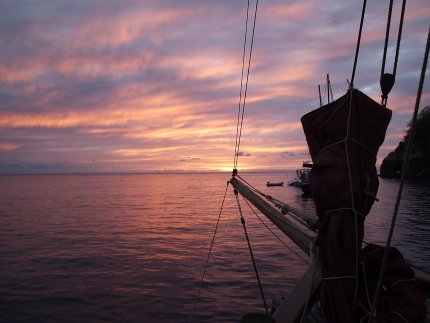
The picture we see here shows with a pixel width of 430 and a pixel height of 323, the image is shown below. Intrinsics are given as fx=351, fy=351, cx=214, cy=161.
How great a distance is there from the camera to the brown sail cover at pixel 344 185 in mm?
3844

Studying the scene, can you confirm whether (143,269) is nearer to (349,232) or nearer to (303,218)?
(303,218)

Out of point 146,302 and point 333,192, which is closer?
point 333,192

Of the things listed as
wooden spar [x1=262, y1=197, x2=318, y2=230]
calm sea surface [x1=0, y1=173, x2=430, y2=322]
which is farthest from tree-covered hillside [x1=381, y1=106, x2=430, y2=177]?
wooden spar [x1=262, y1=197, x2=318, y2=230]

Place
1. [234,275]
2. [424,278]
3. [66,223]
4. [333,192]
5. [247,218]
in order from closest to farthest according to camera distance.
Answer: [333,192], [424,278], [234,275], [66,223], [247,218]

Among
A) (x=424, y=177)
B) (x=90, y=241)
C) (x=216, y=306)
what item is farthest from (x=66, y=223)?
(x=424, y=177)

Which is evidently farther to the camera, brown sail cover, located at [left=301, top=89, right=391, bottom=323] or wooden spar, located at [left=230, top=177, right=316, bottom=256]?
wooden spar, located at [left=230, top=177, right=316, bottom=256]

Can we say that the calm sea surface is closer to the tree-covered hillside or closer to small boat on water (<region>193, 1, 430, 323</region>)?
small boat on water (<region>193, 1, 430, 323</region>)

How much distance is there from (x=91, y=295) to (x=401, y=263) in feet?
40.3

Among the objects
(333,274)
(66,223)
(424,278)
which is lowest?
(66,223)

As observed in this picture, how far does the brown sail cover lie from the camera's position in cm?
384

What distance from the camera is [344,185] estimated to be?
13.2 ft

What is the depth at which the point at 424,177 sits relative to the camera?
109 meters

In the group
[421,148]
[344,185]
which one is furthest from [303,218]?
[421,148]

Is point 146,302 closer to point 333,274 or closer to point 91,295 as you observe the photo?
point 91,295
